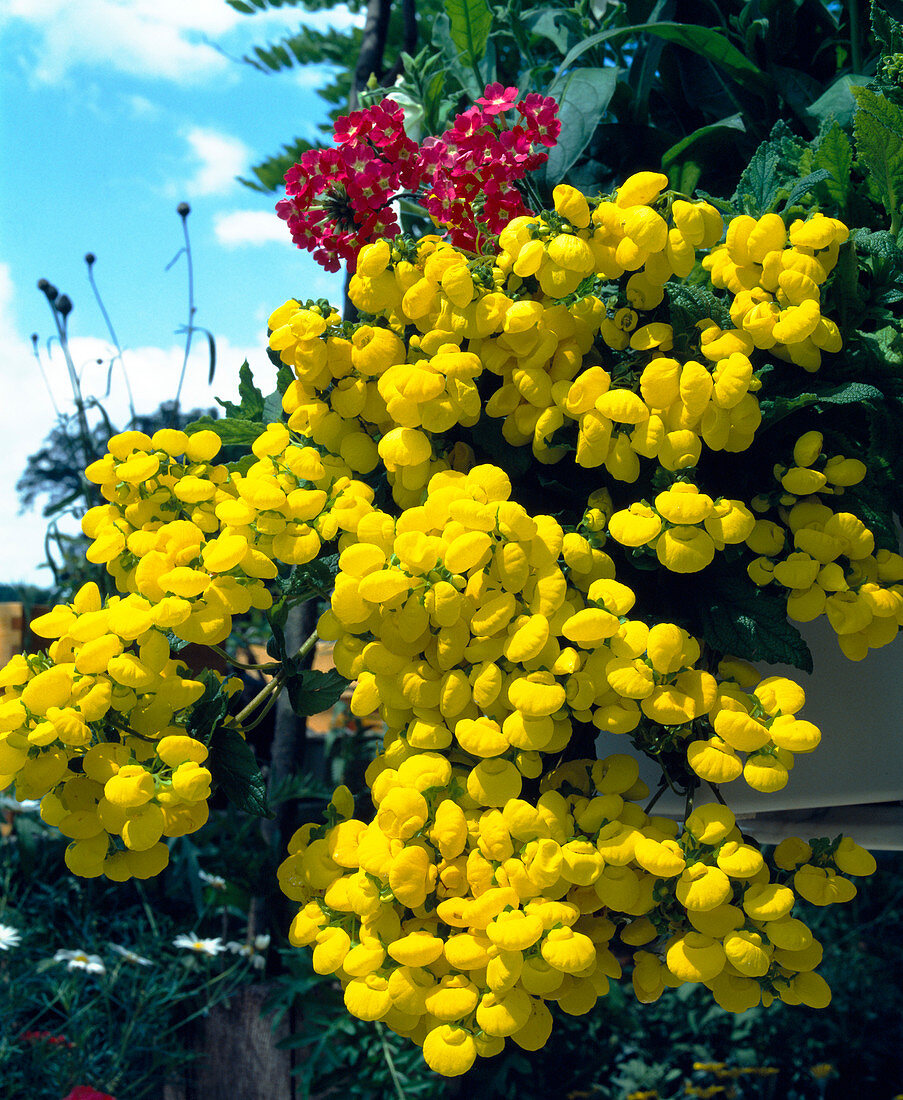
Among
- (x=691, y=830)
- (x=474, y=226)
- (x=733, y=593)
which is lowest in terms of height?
(x=691, y=830)

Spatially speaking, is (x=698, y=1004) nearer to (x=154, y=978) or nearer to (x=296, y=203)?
(x=154, y=978)

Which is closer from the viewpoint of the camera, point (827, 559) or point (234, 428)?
point (827, 559)

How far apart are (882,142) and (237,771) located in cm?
59

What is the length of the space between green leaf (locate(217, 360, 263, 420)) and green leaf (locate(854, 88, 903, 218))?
18.9 inches

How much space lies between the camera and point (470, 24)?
2.76ft

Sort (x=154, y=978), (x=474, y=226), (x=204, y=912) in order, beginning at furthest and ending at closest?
(x=204, y=912) → (x=154, y=978) → (x=474, y=226)

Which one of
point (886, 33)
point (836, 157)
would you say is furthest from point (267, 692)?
point (886, 33)

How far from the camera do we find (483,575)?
19.5 inches

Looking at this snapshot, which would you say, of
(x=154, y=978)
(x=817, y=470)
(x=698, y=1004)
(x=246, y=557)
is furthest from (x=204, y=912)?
(x=817, y=470)

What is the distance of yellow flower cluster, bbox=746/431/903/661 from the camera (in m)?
0.56

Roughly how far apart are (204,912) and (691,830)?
1.77 metres

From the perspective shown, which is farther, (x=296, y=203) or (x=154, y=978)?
(x=154, y=978)

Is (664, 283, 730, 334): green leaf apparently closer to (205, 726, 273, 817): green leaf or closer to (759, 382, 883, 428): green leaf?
(759, 382, 883, 428): green leaf

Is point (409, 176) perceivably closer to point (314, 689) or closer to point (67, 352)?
point (314, 689)
